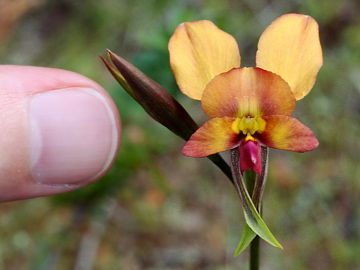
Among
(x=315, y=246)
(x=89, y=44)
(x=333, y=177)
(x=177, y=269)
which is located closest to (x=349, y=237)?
(x=315, y=246)

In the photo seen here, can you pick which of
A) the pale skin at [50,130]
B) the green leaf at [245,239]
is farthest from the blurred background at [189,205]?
the green leaf at [245,239]

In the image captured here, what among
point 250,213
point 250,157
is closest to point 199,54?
point 250,157

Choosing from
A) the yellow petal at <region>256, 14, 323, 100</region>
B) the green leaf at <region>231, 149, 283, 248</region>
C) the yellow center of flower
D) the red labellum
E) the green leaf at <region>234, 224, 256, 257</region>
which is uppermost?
the yellow petal at <region>256, 14, 323, 100</region>

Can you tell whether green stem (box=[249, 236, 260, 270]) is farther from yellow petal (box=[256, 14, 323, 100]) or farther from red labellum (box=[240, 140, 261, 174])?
yellow petal (box=[256, 14, 323, 100])

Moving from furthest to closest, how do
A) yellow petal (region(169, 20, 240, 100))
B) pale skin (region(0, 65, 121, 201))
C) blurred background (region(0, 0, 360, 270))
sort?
blurred background (region(0, 0, 360, 270)) < pale skin (region(0, 65, 121, 201)) < yellow petal (region(169, 20, 240, 100))

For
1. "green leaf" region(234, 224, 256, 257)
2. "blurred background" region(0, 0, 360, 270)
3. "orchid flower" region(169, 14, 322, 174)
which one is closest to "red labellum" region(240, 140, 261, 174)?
"orchid flower" region(169, 14, 322, 174)

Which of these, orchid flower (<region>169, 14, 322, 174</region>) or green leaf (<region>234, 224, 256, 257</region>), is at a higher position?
orchid flower (<region>169, 14, 322, 174</region>)

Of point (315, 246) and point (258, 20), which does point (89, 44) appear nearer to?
point (258, 20)

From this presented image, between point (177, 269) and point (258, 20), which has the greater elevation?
point (258, 20)
